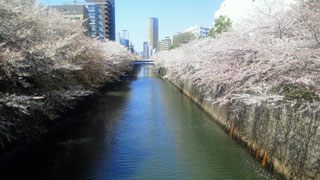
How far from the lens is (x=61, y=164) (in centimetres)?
941

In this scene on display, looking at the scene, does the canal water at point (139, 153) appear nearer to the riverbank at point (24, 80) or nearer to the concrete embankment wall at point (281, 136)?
the concrete embankment wall at point (281, 136)

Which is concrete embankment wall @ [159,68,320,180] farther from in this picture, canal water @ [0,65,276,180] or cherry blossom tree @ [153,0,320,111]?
canal water @ [0,65,276,180]

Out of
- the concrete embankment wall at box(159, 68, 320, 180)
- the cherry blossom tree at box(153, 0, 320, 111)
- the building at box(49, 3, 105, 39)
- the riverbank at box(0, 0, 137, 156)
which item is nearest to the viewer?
the cherry blossom tree at box(153, 0, 320, 111)

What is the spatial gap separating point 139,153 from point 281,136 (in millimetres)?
4931

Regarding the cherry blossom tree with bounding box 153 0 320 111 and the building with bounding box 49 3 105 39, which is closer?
the cherry blossom tree with bounding box 153 0 320 111

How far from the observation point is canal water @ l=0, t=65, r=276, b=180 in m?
8.70

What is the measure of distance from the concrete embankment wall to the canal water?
0.55 meters

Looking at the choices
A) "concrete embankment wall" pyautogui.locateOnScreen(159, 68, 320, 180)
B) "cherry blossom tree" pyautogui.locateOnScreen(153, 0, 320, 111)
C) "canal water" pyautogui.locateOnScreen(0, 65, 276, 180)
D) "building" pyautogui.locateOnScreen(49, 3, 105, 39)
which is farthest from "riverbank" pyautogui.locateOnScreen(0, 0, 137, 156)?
"building" pyautogui.locateOnScreen(49, 3, 105, 39)

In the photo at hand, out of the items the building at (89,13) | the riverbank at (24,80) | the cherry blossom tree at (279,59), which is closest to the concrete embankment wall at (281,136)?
the cherry blossom tree at (279,59)

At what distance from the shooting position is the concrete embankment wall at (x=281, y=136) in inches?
255

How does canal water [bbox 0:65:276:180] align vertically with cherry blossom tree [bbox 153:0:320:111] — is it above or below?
below

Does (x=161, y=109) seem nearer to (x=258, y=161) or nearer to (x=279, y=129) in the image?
(x=258, y=161)

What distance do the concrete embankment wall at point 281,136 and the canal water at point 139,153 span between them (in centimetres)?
55

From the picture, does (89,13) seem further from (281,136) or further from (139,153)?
(281,136)
